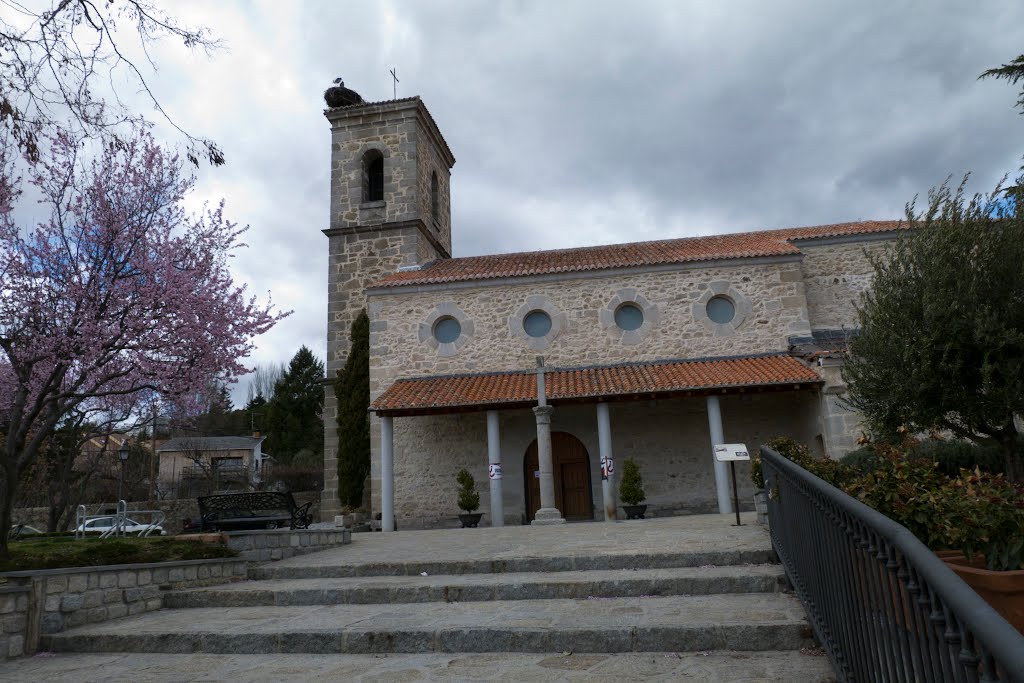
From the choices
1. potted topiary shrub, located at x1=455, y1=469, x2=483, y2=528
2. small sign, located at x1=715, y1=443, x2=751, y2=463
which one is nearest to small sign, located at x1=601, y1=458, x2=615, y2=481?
potted topiary shrub, located at x1=455, y1=469, x2=483, y2=528

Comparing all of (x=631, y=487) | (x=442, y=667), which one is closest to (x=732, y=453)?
(x=631, y=487)

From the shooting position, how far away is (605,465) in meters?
13.7

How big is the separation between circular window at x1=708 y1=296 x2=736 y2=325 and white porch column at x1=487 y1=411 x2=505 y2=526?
18.9 ft

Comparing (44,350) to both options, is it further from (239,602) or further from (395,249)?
(395,249)

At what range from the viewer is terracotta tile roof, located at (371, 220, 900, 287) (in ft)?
53.6

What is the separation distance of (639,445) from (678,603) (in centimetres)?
1050

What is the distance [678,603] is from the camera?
16.4 ft

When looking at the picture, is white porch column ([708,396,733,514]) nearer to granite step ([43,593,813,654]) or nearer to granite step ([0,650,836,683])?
granite step ([43,593,813,654])

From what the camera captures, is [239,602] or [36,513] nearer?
[239,602]

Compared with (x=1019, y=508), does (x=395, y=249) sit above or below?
above

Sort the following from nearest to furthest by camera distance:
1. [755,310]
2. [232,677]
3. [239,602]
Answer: [232,677]
[239,602]
[755,310]

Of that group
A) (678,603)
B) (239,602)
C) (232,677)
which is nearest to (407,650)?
(232,677)

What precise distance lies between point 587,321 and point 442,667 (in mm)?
12662

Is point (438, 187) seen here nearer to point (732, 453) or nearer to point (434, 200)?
point (434, 200)
